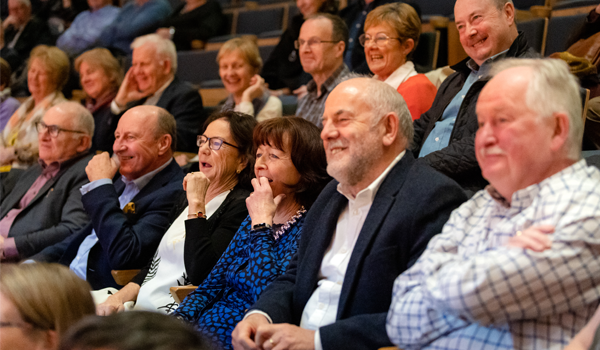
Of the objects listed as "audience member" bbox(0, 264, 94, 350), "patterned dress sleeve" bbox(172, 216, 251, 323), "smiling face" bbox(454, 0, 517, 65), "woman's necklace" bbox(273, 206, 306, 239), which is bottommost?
"patterned dress sleeve" bbox(172, 216, 251, 323)

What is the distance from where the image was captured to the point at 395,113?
162cm

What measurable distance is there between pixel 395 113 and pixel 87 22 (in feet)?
16.6

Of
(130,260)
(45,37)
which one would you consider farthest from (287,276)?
(45,37)

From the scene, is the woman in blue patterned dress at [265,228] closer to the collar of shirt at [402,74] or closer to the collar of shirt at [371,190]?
the collar of shirt at [371,190]

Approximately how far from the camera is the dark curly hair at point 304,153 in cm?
207

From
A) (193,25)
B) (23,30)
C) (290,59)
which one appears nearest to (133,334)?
Answer: (290,59)

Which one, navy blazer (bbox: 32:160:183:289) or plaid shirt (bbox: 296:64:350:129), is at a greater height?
plaid shirt (bbox: 296:64:350:129)

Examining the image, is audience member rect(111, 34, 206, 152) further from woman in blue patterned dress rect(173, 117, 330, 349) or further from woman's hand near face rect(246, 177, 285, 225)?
woman's hand near face rect(246, 177, 285, 225)

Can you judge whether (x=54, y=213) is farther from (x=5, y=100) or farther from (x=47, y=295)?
(x=5, y=100)

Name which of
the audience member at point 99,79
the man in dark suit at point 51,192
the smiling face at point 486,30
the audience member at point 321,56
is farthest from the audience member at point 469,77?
the audience member at point 99,79

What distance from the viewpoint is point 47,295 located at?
111 cm

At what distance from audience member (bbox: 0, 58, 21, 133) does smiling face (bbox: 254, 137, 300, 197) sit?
11.0ft

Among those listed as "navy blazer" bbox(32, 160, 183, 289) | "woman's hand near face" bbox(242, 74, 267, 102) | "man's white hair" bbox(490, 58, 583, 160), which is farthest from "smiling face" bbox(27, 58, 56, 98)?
"man's white hair" bbox(490, 58, 583, 160)

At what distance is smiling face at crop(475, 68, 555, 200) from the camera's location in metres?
1.15
